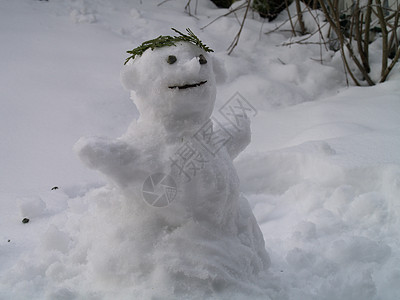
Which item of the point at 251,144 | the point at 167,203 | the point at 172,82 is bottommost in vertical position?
the point at 251,144

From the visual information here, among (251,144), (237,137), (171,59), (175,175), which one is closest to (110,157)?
(175,175)

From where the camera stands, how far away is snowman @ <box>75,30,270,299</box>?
3.37 ft

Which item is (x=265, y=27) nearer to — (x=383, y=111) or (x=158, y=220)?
(x=383, y=111)


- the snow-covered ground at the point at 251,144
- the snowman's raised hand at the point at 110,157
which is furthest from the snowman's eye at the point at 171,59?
the snow-covered ground at the point at 251,144

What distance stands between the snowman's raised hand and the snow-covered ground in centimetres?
21

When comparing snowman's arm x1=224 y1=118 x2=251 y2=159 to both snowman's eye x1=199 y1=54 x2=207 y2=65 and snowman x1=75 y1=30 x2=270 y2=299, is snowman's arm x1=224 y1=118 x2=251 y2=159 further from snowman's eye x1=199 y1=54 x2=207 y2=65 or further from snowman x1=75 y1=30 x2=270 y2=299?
snowman's eye x1=199 y1=54 x2=207 y2=65

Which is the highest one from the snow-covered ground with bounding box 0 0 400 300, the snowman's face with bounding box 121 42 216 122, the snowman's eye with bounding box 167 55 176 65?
the snowman's eye with bounding box 167 55 176 65

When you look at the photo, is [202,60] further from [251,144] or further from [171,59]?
[251,144]

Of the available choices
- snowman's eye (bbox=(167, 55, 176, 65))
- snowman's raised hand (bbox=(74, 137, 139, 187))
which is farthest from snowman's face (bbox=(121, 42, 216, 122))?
snowman's raised hand (bbox=(74, 137, 139, 187))

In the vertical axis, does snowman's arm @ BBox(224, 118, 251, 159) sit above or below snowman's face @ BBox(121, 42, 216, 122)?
below

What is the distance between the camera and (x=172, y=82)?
1023 mm

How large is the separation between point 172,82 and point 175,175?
A: 221 mm

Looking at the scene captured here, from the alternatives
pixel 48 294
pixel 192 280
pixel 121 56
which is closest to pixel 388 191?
pixel 192 280

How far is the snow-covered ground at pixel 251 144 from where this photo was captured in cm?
125
